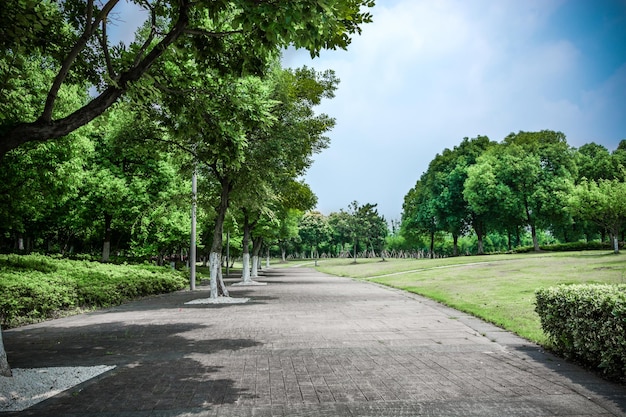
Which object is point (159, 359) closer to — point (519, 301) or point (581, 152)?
point (519, 301)

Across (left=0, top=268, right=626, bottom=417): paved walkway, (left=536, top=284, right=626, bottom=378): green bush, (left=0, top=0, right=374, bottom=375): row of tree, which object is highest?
(left=0, top=0, right=374, bottom=375): row of tree

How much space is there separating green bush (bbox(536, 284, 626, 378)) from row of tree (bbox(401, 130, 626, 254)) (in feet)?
109

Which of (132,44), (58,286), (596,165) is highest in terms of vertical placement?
(596,165)

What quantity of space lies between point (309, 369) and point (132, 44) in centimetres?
723

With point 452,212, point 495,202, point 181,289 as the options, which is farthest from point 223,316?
point 452,212

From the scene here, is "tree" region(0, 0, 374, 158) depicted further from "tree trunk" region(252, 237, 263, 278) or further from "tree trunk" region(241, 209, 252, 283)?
"tree trunk" region(252, 237, 263, 278)

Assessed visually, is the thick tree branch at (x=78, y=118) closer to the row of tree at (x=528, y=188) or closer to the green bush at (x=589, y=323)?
the green bush at (x=589, y=323)

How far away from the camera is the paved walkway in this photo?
16.0ft

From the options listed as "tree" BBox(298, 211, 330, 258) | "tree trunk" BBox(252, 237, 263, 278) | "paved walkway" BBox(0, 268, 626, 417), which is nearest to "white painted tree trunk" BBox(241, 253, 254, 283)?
"tree trunk" BBox(252, 237, 263, 278)

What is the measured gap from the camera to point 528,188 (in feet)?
155

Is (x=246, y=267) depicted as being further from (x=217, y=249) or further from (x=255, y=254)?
(x=217, y=249)

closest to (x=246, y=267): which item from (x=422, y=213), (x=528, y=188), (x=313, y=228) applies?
(x=528, y=188)

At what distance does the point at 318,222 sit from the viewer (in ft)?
296

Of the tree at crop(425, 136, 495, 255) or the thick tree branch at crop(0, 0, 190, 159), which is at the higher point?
the tree at crop(425, 136, 495, 255)
